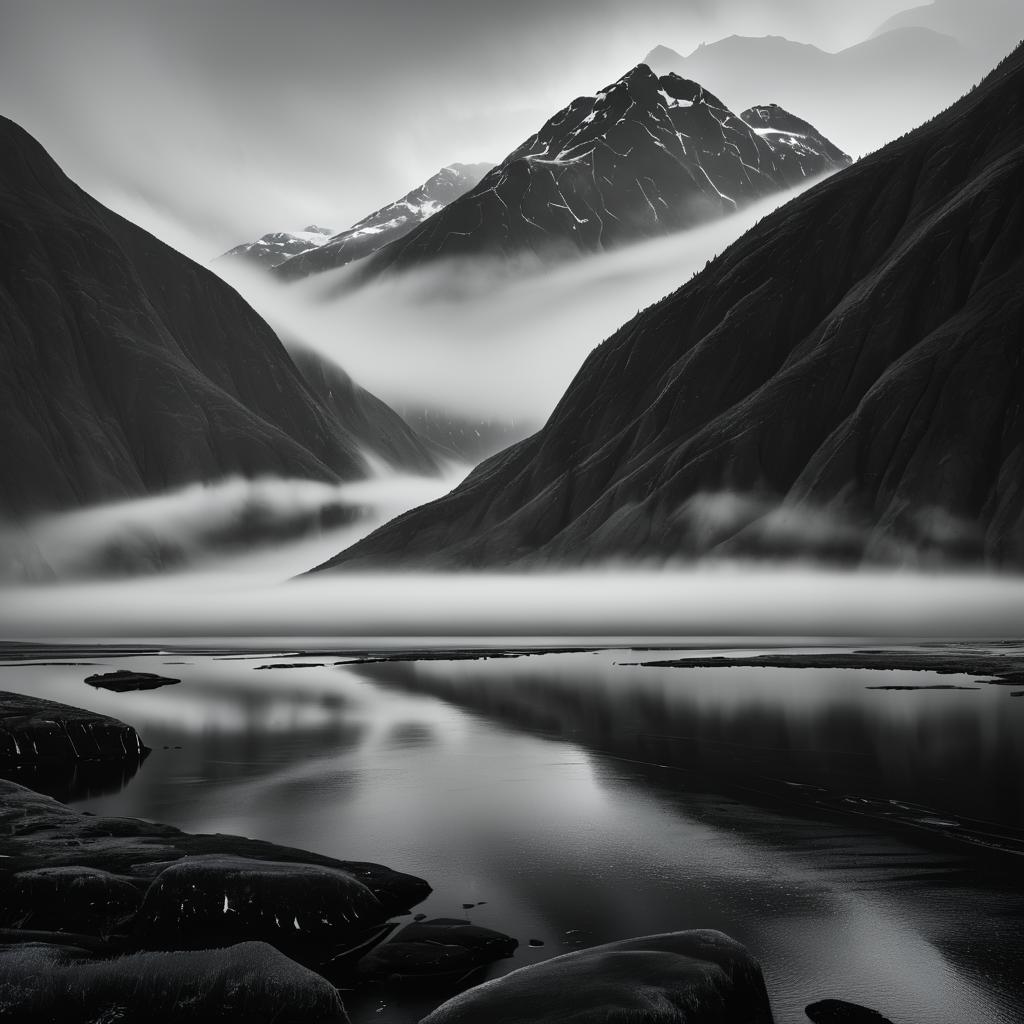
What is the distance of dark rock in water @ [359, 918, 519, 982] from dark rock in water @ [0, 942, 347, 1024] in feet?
6.78

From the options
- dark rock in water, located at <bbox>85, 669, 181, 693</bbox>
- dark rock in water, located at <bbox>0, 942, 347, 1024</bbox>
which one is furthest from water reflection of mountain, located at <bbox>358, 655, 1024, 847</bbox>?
dark rock in water, located at <bbox>85, 669, 181, 693</bbox>

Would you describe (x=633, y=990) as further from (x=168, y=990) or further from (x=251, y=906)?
(x=251, y=906)

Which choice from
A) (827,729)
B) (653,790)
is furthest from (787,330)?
(653,790)

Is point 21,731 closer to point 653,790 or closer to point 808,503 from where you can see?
point 653,790

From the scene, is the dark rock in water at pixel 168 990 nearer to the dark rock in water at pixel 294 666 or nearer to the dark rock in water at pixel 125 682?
the dark rock in water at pixel 125 682

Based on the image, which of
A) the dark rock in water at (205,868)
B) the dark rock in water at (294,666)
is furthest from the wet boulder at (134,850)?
the dark rock in water at (294,666)

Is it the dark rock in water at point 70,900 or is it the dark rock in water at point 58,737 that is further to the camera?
the dark rock in water at point 58,737

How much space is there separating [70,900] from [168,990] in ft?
15.1

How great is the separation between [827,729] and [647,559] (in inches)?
4459

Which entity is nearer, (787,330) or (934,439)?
(934,439)

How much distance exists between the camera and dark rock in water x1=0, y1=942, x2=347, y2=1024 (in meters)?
10.9

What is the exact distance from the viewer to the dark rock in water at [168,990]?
10.9m

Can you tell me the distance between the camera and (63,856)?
1717cm

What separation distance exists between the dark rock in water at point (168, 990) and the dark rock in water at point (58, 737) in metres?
23.9
